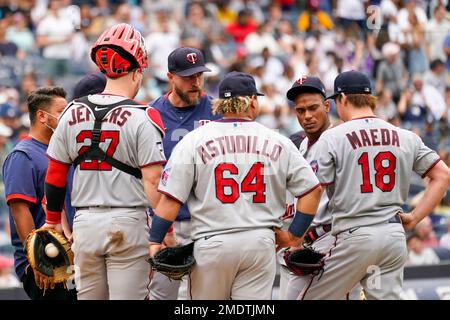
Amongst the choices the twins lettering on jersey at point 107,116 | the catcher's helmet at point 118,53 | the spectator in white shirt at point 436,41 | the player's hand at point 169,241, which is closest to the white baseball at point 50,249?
the player's hand at point 169,241

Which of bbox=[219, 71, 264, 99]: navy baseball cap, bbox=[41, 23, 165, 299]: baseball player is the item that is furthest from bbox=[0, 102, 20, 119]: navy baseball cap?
bbox=[219, 71, 264, 99]: navy baseball cap

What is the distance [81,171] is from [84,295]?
0.89 m

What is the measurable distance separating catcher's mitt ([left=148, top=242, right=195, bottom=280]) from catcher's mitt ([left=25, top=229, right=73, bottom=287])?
80cm

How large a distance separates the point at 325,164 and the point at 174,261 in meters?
1.37

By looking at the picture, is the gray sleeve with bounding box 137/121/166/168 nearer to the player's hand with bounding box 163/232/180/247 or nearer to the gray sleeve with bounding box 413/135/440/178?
the player's hand with bounding box 163/232/180/247

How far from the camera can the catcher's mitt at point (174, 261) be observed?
6.54 m

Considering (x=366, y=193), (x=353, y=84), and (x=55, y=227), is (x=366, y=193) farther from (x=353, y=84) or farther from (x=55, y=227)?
(x=55, y=227)

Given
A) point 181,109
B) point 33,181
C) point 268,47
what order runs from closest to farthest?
point 33,181 < point 181,109 < point 268,47

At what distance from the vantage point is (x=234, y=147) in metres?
6.56

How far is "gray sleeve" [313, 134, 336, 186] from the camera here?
23.4ft

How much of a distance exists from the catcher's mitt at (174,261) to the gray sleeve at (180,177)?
357mm

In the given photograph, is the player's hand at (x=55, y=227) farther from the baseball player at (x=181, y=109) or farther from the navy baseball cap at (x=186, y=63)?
the navy baseball cap at (x=186, y=63)

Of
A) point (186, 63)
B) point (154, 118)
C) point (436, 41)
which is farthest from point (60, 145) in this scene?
Result: point (436, 41)

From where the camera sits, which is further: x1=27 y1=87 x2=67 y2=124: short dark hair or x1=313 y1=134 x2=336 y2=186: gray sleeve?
x1=27 y1=87 x2=67 y2=124: short dark hair
